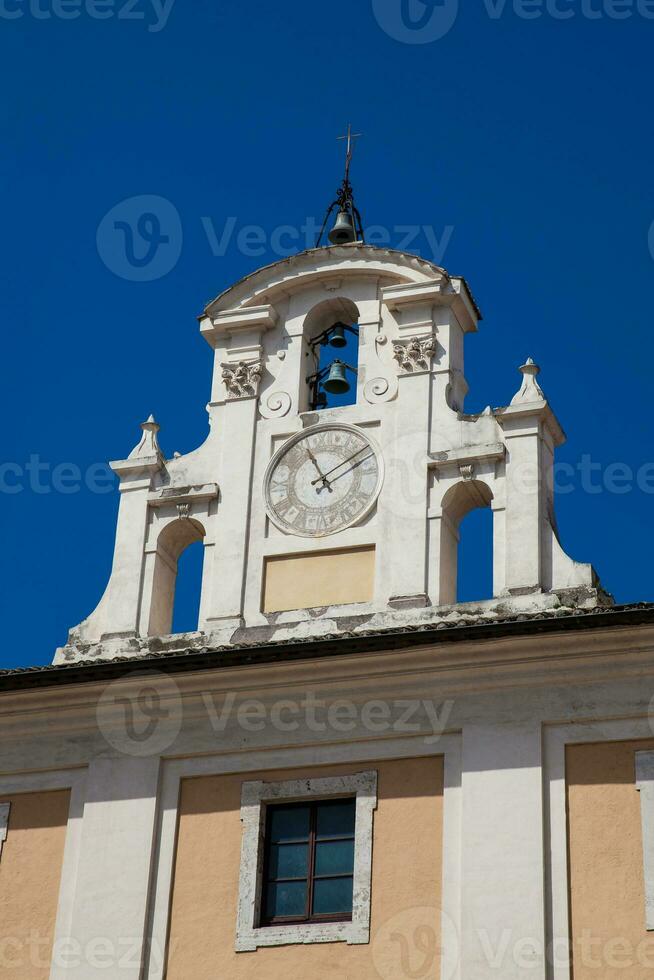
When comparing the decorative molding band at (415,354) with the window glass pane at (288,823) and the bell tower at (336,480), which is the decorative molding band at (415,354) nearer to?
the bell tower at (336,480)

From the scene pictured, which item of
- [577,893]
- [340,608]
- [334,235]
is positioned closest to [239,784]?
[340,608]

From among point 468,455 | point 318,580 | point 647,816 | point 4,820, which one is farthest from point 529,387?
point 4,820

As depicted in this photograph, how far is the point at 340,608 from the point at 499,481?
2.09 m

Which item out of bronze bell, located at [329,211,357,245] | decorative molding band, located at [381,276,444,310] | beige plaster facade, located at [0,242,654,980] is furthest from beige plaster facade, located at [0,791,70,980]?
bronze bell, located at [329,211,357,245]

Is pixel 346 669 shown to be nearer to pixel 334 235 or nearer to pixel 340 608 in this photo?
pixel 340 608

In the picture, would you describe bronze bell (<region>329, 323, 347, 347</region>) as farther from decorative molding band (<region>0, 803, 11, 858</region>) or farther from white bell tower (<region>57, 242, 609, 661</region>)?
decorative molding band (<region>0, 803, 11, 858</region>)

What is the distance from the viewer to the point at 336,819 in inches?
769

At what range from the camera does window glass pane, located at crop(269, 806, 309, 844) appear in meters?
19.6

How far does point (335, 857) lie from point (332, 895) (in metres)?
0.39

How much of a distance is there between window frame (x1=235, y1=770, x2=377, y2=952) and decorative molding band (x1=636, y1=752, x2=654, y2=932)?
254 centimetres

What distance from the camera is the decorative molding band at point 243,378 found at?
2244cm

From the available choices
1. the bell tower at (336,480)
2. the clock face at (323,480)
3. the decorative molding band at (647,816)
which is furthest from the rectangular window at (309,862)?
the clock face at (323,480)

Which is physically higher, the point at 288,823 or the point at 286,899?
the point at 288,823
